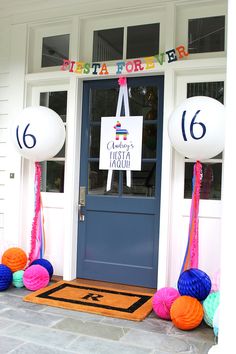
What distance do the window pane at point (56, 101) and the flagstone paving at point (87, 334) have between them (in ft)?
6.24

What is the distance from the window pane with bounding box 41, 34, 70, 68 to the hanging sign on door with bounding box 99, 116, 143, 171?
81 cm

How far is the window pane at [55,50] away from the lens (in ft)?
13.0

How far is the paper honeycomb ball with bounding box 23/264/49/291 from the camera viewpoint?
341 centimetres

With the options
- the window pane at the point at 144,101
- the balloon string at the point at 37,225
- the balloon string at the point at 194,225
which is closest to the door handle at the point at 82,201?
the balloon string at the point at 37,225

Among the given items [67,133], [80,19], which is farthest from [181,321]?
[80,19]

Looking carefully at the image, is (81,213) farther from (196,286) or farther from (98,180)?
A: (196,286)

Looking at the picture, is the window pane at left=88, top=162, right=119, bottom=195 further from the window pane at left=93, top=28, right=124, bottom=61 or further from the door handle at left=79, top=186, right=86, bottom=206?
the window pane at left=93, top=28, right=124, bottom=61

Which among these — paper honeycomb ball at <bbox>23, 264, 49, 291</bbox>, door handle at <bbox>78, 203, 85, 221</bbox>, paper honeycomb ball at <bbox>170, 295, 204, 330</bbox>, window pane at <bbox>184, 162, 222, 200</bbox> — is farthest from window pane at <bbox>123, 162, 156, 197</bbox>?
paper honeycomb ball at <bbox>170, 295, 204, 330</bbox>

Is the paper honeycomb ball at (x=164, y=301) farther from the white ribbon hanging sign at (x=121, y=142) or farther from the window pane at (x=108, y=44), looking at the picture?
the window pane at (x=108, y=44)

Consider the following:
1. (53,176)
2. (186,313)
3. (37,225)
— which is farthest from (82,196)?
(186,313)

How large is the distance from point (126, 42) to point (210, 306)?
96.6 inches

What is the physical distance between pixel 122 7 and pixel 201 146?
5.41 feet

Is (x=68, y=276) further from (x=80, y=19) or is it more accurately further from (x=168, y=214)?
(x=80, y=19)

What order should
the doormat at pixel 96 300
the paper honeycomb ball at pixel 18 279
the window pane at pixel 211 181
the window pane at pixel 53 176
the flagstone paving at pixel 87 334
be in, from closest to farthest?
the flagstone paving at pixel 87 334
the doormat at pixel 96 300
the window pane at pixel 211 181
the paper honeycomb ball at pixel 18 279
the window pane at pixel 53 176
